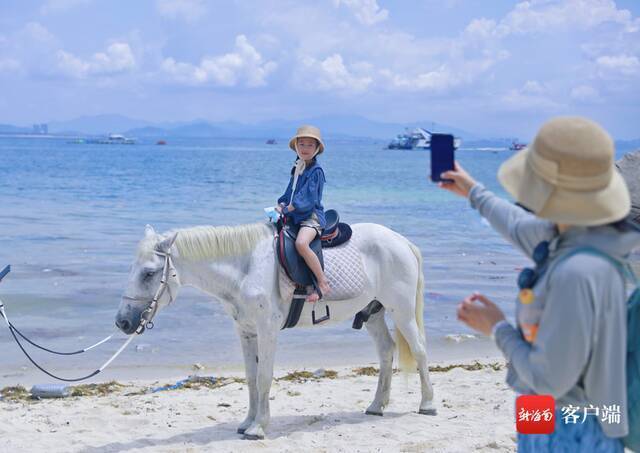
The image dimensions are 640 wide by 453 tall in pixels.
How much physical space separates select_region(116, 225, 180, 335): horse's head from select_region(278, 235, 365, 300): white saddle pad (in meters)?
0.93

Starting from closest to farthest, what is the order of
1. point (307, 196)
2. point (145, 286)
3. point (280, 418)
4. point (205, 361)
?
point (145, 286) → point (307, 196) → point (280, 418) → point (205, 361)

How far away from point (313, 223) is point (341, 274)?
0.48 metres

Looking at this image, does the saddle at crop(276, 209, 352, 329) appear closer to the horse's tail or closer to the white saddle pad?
the white saddle pad

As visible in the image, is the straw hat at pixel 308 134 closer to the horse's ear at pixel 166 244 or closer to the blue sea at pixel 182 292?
the horse's ear at pixel 166 244

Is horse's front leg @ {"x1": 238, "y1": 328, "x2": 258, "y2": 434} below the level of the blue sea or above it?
above

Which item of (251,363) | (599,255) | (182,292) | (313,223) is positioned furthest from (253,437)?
(182,292)

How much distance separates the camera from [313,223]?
6.16 m

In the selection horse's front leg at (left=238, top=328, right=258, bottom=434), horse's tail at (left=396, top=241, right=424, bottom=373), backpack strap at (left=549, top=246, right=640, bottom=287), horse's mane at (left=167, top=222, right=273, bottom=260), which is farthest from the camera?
horse's tail at (left=396, top=241, right=424, bottom=373)

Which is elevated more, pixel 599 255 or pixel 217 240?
pixel 599 255

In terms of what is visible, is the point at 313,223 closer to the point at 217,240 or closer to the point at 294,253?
the point at 294,253

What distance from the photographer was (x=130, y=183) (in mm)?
43531

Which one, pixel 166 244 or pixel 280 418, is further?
pixel 280 418

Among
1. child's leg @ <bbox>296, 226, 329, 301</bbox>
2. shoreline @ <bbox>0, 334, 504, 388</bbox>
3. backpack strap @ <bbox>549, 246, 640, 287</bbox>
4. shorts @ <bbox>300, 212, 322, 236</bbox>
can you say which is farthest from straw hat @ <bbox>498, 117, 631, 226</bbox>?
shoreline @ <bbox>0, 334, 504, 388</bbox>

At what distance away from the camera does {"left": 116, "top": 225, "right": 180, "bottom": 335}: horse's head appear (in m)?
5.75
